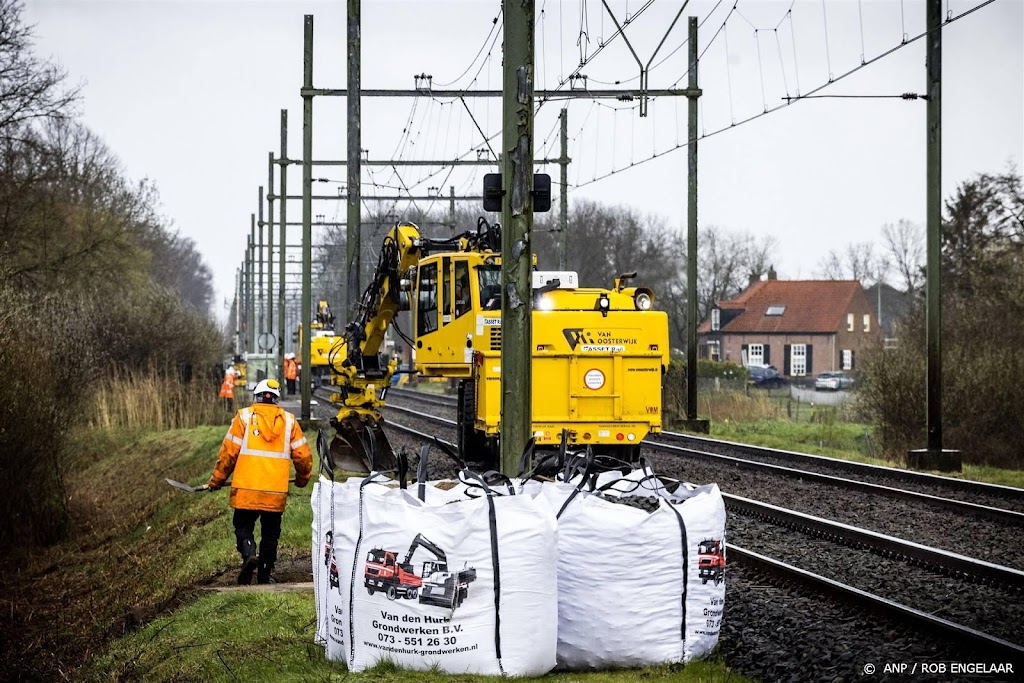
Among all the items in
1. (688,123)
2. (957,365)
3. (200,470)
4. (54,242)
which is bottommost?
(200,470)

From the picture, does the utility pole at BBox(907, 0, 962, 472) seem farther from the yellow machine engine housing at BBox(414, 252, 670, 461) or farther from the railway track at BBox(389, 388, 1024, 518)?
the yellow machine engine housing at BBox(414, 252, 670, 461)

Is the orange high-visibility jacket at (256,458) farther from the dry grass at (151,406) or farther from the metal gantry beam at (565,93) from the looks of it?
the dry grass at (151,406)

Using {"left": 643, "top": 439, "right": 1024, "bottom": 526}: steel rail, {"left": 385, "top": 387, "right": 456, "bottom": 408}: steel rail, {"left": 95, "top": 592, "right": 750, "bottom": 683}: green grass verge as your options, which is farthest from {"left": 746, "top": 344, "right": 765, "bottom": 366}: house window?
{"left": 95, "top": 592, "right": 750, "bottom": 683}: green grass verge

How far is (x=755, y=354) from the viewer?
87.1 m

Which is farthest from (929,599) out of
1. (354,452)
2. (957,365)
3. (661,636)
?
(957,365)

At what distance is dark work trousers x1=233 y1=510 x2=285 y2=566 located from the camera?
10430 mm

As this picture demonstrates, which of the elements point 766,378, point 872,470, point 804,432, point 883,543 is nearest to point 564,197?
point 804,432

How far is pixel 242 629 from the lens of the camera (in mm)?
8797

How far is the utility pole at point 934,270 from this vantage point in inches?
774

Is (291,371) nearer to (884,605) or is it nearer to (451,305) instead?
(451,305)

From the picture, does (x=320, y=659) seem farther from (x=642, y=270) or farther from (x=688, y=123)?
(x=642, y=270)

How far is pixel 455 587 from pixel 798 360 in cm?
8183

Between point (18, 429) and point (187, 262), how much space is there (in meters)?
126

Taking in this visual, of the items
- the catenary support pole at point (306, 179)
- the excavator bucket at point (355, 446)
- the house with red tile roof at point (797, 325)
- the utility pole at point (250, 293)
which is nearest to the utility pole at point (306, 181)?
the catenary support pole at point (306, 179)
